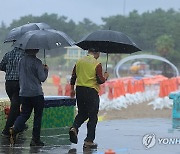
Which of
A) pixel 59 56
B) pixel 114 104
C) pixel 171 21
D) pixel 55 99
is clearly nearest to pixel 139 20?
pixel 171 21

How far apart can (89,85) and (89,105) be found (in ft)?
1.00

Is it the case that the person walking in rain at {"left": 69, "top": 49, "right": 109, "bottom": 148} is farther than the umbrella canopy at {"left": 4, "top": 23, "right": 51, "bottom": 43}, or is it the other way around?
the umbrella canopy at {"left": 4, "top": 23, "right": 51, "bottom": 43}

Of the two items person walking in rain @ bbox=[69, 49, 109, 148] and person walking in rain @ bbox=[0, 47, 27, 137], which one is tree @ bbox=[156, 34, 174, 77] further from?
person walking in rain @ bbox=[69, 49, 109, 148]

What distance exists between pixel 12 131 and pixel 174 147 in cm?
253

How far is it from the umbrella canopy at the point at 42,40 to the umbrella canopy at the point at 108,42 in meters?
0.39

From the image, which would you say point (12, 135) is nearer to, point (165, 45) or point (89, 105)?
point (89, 105)

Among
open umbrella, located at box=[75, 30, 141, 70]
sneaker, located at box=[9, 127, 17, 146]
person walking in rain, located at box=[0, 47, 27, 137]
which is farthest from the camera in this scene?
person walking in rain, located at box=[0, 47, 27, 137]

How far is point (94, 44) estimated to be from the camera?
904cm

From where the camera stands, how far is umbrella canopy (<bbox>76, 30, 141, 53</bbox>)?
8.77 metres

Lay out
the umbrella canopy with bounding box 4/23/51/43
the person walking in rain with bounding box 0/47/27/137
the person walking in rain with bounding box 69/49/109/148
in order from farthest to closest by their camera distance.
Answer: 1. the umbrella canopy with bounding box 4/23/51/43
2. the person walking in rain with bounding box 0/47/27/137
3. the person walking in rain with bounding box 69/49/109/148

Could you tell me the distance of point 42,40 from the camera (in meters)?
8.29

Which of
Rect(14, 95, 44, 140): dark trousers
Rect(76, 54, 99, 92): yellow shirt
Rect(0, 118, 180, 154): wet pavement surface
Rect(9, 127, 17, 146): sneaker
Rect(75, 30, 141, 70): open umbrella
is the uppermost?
Rect(75, 30, 141, 70): open umbrella

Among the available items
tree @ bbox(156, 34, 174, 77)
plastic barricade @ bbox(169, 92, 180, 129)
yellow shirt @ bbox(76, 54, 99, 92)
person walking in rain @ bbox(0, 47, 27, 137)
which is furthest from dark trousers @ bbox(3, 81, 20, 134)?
tree @ bbox(156, 34, 174, 77)

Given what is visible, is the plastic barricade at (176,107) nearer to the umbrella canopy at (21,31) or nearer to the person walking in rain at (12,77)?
the person walking in rain at (12,77)
